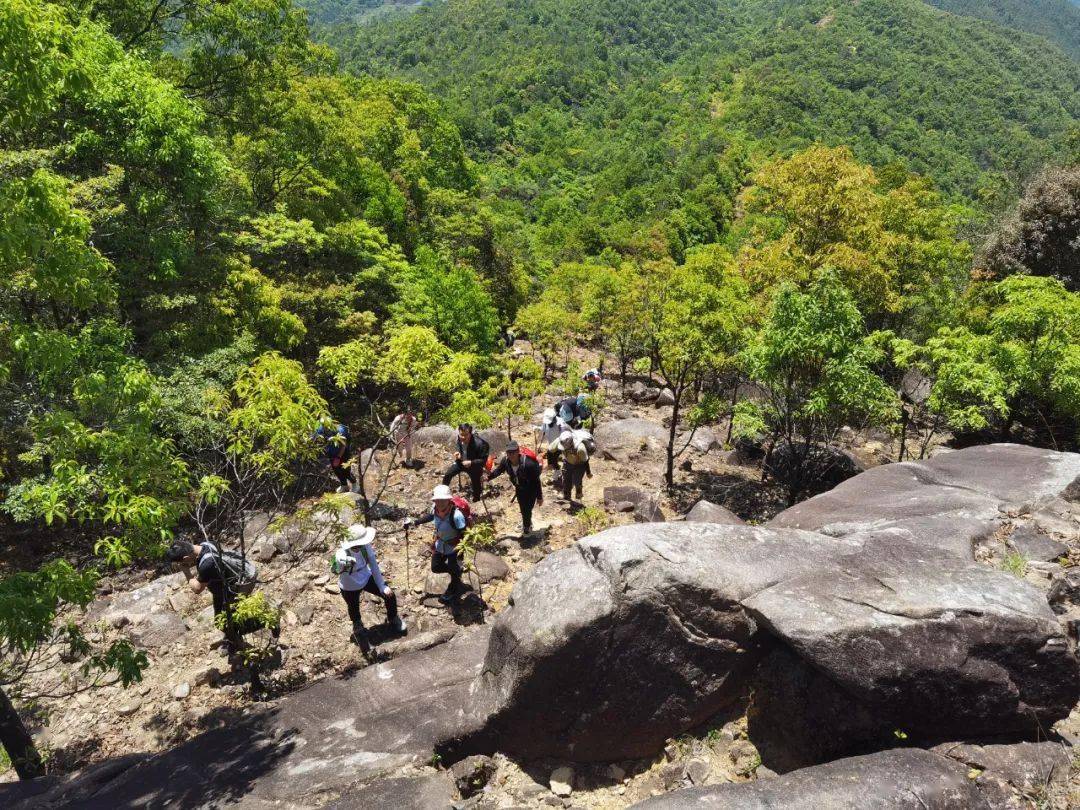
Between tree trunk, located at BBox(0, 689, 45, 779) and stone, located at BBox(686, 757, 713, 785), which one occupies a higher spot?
tree trunk, located at BBox(0, 689, 45, 779)

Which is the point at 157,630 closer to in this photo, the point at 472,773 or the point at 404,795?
the point at 404,795

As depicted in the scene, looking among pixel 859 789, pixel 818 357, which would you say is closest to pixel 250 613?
pixel 859 789

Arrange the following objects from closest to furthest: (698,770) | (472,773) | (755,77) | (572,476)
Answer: (698,770), (472,773), (572,476), (755,77)

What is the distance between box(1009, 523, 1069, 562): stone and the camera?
312 inches

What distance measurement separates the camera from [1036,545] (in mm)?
8078

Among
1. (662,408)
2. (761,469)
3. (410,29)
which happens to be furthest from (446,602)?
(410,29)

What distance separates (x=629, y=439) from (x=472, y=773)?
11932mm

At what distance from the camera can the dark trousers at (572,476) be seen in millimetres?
12781

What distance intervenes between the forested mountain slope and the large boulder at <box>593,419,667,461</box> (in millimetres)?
50668

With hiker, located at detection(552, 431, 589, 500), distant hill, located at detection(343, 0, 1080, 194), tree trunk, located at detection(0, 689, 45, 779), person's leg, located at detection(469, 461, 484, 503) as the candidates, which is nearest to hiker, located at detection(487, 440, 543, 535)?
person's leg, located at detection(469, 461, 484, 503)

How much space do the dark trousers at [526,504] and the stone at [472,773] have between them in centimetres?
502

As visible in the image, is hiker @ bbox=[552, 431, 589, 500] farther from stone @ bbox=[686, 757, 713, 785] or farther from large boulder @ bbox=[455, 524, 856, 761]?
stone @ bbox=[686, 757, 713, 785]

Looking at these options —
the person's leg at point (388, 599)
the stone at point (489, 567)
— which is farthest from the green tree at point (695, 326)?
the person's leg at point (388, 599)

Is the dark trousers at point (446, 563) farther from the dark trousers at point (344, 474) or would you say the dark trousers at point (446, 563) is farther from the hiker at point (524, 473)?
the dark trousers at point (344, 474)
